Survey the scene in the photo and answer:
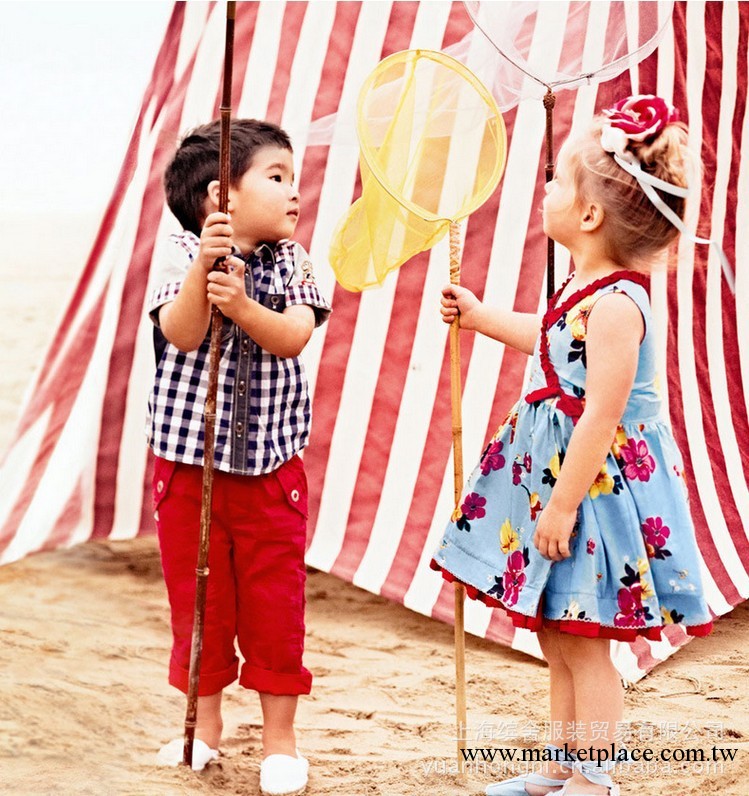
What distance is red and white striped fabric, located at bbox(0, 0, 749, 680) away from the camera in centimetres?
278

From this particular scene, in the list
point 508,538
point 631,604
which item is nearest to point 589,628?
point 631,604

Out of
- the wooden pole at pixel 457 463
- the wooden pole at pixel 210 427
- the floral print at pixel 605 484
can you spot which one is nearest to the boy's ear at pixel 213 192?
the wooden pole at pixel 210 427

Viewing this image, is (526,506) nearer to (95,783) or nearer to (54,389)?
(95,783)

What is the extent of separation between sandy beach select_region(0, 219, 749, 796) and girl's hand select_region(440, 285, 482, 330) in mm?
735

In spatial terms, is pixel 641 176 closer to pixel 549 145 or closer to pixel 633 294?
pixel 633 294

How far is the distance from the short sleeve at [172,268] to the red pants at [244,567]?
26cm

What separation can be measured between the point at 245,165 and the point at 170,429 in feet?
1.42

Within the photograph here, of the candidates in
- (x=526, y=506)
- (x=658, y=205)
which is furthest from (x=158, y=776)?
(x=658, y=205)

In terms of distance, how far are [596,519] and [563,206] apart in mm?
444

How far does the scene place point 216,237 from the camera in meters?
1.73

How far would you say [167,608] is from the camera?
9.40 ft

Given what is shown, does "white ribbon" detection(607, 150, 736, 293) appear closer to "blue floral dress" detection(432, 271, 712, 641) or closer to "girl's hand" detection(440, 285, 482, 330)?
"blue floral dress" detection(432, 271, 712, 641)

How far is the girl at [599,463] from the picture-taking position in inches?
63.9

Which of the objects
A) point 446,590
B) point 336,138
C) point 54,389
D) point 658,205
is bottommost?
point 446,590
